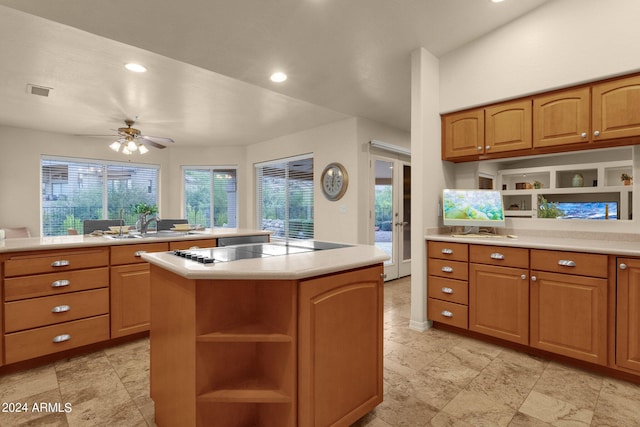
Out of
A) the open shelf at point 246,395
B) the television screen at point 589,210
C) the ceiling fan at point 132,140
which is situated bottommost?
the open shelf at point 246,395

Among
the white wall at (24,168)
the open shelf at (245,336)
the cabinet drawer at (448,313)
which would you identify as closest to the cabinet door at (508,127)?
the cabinet drawer at (448,313)

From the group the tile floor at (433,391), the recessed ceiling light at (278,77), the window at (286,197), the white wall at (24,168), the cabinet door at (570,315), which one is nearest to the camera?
the tile floor at (433,391)

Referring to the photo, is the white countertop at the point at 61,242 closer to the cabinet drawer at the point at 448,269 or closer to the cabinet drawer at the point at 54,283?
the cabinet drawer at the point at 54,283

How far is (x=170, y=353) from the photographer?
1.50m

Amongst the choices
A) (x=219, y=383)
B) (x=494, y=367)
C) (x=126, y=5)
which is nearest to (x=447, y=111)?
(x=494, y=367)

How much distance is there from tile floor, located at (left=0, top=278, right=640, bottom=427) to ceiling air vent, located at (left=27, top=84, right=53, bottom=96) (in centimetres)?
296

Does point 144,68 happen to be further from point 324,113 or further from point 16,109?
point 16,109

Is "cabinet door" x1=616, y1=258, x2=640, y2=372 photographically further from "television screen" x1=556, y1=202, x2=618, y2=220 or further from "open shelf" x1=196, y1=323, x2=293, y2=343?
"open shelf" x1=196, y1=323, x2=293, y2=343

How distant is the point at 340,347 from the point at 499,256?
1.77 metres

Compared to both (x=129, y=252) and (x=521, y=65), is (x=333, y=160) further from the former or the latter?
(x=129, y=252)

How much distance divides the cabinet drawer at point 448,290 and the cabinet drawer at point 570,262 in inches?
23.1

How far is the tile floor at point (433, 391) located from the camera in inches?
67.6

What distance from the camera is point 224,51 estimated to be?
2768mm

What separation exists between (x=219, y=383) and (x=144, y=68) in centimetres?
303
